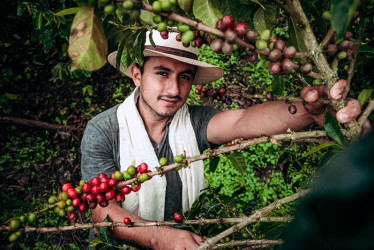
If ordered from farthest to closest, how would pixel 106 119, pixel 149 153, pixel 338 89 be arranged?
pixel 106 119 → pixel 149 153 → pixel 338 89

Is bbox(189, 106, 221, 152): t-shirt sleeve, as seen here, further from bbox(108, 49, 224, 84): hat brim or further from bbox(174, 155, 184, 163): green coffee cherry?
bbox(174, 155, 184, 163): green coffee cherry

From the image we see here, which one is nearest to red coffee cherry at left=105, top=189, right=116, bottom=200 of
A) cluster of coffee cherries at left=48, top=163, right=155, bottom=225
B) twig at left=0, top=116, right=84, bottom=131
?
cluster of coffee cherries at left=48, top=163, right=155, bottom=225

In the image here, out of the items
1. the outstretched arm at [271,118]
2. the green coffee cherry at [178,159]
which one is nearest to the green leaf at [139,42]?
the green coffee cherry at [178,159]

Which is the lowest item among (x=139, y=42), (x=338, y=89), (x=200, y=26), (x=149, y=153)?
(x=149, y=153)

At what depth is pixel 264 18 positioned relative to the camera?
96cm

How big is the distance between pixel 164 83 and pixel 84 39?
5.80ft

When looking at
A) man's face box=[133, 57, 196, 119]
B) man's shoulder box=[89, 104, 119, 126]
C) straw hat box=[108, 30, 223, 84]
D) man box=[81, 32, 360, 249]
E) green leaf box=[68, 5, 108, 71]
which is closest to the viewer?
green leaf box=[68, 5, 108, 71]

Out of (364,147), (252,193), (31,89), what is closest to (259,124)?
(364,147)

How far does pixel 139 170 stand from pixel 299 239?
965 mm

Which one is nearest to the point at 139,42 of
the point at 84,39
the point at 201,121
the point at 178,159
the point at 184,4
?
the point at 184,4

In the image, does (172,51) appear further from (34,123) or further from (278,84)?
(34,123)

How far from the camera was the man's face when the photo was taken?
7.85ft

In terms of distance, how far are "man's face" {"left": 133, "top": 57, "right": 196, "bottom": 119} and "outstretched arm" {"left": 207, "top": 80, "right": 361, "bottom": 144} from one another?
527 mm

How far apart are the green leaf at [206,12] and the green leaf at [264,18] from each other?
0.23 meters
